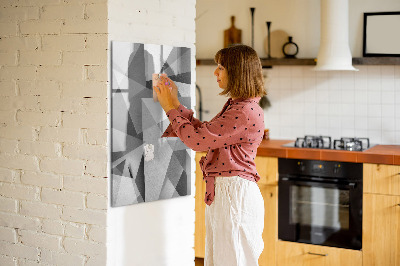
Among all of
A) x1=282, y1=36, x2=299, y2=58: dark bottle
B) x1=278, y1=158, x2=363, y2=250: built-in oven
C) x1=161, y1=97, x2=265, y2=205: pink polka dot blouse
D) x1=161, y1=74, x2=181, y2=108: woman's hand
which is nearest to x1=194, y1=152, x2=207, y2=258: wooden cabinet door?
x1=278, y1=158, x2=363, y2=250: built-in oven

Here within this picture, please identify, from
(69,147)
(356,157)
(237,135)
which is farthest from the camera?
(356,157)

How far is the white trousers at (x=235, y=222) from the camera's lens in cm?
268

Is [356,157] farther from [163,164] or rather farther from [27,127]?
[27,127]

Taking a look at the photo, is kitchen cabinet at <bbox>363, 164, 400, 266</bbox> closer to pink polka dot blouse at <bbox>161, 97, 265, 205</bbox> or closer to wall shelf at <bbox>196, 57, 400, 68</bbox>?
wall shelf at <bbox>196, 57, 400, 68</bbox>

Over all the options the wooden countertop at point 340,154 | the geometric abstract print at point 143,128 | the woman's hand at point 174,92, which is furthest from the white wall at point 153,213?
the wooden countertop at point 340,154

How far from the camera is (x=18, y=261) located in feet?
10.1

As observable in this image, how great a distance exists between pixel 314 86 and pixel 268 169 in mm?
894

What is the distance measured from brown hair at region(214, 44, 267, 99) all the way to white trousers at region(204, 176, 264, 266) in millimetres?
401

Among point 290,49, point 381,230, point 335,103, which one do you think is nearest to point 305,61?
point 290,49

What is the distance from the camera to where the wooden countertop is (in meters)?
3.81

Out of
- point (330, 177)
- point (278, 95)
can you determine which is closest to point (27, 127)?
point (330, 177)

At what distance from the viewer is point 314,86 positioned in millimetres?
4660

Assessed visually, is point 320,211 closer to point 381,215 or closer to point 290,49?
point 381,215

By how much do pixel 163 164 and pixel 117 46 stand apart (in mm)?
657
